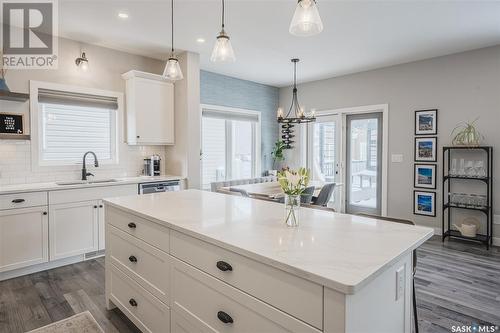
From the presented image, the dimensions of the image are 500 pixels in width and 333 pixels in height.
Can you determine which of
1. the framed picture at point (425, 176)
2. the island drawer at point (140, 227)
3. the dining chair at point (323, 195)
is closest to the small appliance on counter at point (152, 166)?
the island drawer at point (140, 227)

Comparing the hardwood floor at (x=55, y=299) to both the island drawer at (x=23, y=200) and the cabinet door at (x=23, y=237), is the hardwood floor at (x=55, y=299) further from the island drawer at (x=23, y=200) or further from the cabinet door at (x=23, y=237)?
the island drawer at (x=23, y=200)

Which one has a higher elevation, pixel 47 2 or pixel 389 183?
pixel 47 2

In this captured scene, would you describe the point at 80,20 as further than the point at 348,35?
No

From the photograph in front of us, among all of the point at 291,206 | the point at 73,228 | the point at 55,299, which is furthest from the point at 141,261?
the point at 73,228

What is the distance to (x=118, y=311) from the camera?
2520 millimetres

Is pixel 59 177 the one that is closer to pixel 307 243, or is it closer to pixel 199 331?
pixel 199 331

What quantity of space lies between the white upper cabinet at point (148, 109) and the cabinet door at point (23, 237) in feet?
5.06

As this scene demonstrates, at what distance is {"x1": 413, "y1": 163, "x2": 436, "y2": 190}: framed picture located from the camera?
4809 millimetres

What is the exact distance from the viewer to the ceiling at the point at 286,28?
312 centimetres

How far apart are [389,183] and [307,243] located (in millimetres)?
4514

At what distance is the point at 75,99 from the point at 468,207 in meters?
5.60

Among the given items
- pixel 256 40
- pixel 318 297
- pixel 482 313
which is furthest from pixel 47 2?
pixel 482 313

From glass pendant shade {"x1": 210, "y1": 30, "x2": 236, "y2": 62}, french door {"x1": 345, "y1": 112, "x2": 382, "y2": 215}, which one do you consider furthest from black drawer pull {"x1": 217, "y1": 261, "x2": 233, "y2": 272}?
french door {"x1": 345, "y1": 112, "x2": 382, "y2": 215}

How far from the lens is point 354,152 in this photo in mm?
6016
